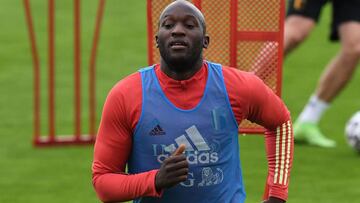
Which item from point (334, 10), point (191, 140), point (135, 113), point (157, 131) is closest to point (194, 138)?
point (191, 140)

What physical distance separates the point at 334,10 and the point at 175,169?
5.28m

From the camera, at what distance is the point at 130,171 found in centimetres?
582

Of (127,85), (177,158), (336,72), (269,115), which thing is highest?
(127,85)

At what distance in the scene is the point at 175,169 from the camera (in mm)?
5344

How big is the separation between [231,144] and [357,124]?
4577 mm

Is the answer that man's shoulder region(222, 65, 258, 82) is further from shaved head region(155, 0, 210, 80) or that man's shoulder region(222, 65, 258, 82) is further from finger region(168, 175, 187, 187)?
finger region(168, 175, 187, 187)

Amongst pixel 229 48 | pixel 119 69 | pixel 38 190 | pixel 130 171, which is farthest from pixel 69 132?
pixel 130 171

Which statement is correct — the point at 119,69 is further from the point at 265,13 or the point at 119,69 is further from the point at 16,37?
the point at 265,13

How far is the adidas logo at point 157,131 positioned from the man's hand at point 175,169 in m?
0.24

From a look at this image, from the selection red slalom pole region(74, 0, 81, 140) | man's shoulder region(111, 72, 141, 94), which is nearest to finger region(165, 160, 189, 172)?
man's shoulder region(111, 72, 141, 94)

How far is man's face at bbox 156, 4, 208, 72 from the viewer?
552cm

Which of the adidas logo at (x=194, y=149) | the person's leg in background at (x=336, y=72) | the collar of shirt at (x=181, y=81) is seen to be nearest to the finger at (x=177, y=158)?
the adidas logo at (x=194, y=149)

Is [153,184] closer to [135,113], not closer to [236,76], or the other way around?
[135,113]

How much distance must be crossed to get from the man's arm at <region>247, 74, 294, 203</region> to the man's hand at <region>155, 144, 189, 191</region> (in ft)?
1.74
